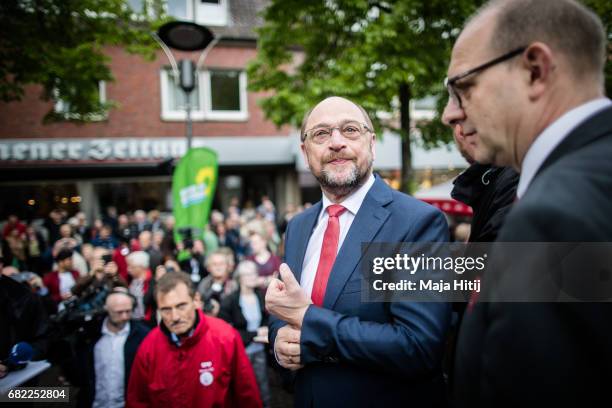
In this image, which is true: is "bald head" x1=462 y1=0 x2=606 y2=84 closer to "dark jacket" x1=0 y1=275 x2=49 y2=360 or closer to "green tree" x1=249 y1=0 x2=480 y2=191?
"dark jacket" x1=0 y1=275 x2=49 y2=360

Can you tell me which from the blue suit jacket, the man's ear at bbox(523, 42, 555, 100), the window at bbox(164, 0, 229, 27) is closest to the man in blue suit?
the blue suit jacket

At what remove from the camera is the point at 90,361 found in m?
3.29

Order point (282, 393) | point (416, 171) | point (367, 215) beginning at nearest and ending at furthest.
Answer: point (367, 215) < point (282, 393) < point (416, 171)

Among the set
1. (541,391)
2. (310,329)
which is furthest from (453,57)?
(310,329)

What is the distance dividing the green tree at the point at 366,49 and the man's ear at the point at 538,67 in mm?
5980

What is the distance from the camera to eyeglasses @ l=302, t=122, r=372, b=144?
1.80 metres

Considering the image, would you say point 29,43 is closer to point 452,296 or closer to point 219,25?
point 452,296

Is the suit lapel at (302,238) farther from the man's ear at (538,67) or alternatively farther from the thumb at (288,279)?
the man's ear at (538,67)

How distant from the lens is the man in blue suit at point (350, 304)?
1.34 metres

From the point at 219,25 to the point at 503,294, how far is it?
15816 millimetres

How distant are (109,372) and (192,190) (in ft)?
9.81

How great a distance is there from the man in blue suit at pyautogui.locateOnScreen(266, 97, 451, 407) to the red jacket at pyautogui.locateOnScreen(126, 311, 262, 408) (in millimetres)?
1033

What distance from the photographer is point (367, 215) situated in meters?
1.63

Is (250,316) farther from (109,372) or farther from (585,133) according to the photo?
(585,133)
